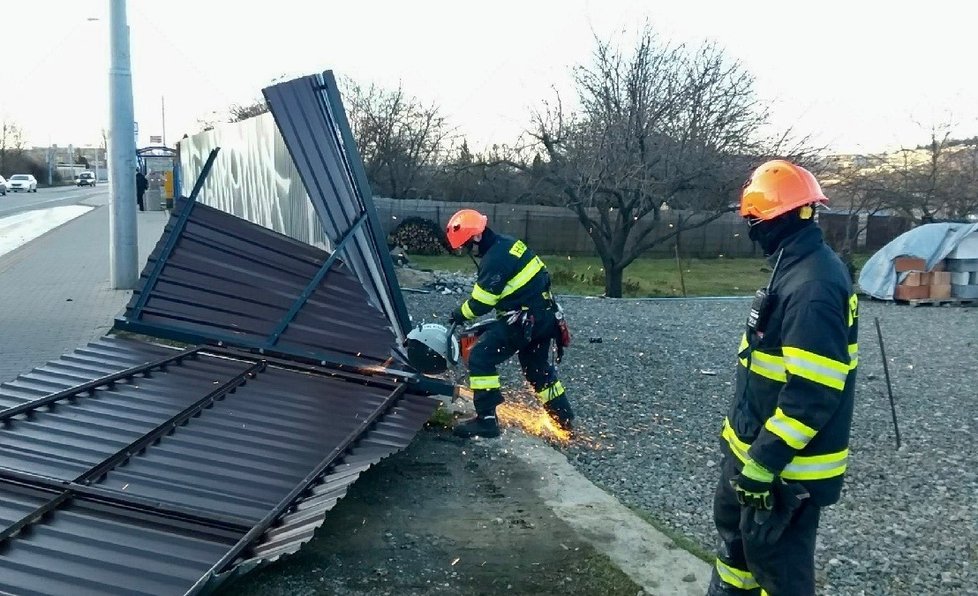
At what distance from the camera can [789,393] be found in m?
2.81

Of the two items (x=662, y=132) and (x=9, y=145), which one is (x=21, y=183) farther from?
(x=662, y=132)

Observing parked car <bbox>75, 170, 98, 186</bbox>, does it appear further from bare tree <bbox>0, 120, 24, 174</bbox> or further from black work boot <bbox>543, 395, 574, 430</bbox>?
black work boot <bbox>543, 395, 574, 430</bbox>

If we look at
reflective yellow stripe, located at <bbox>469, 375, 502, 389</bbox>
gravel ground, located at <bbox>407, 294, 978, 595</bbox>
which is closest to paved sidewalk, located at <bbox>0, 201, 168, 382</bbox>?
reflective yellow stripe, located at <bbox>469, 375, 502, 389</bbox>

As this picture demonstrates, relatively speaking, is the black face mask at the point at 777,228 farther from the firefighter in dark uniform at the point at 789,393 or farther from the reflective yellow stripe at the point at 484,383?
the reflective yellow stripe at the point at 484,383

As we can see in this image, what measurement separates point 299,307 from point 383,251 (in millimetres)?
1027

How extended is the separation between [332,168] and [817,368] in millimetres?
4828

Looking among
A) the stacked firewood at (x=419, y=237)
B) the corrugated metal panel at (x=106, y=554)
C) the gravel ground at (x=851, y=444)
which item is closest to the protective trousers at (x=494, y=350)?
the gravel ground at (x=851, y=444)

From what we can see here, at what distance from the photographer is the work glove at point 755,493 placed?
2889 mm

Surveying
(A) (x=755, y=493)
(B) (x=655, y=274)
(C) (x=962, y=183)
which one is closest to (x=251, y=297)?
(A) (x=755, y=493)

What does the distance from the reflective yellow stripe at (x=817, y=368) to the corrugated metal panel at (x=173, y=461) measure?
2.11 meters

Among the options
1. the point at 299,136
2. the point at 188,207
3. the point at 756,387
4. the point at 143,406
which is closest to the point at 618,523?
the point at 756,387

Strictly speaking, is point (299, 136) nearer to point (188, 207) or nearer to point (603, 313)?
point (188, 207)

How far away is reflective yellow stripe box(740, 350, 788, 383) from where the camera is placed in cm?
298

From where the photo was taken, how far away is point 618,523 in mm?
4500
